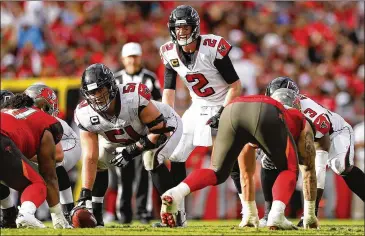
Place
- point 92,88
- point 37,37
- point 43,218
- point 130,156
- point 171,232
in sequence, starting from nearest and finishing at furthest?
point 171,232 < point 92,88 < point 130,156 < point 43,218 < point 37,37

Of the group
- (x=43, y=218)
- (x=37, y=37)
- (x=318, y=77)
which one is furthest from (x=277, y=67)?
(x=43, y=218)

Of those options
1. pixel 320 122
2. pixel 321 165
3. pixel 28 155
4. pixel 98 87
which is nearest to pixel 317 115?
pixel 320 122

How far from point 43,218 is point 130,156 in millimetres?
4981

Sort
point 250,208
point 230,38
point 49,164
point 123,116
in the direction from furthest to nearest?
point 230,38
point 250,208
point 123,116
point 49,164

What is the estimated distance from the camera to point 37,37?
16062 mm

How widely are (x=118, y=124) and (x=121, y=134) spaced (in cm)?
17

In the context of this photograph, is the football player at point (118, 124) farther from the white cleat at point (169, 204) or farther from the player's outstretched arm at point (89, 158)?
the white cleat at point (169, 204)

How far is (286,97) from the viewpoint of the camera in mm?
7520

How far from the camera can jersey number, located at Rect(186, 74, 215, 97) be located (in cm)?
873

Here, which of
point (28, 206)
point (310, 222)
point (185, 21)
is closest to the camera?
point (28, 206)

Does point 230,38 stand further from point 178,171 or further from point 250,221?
point 250,221

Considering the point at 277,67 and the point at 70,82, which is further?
the point at 277,67

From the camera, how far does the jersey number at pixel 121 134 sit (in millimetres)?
7945

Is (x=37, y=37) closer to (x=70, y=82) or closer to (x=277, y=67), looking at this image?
(x=70, y=82)
